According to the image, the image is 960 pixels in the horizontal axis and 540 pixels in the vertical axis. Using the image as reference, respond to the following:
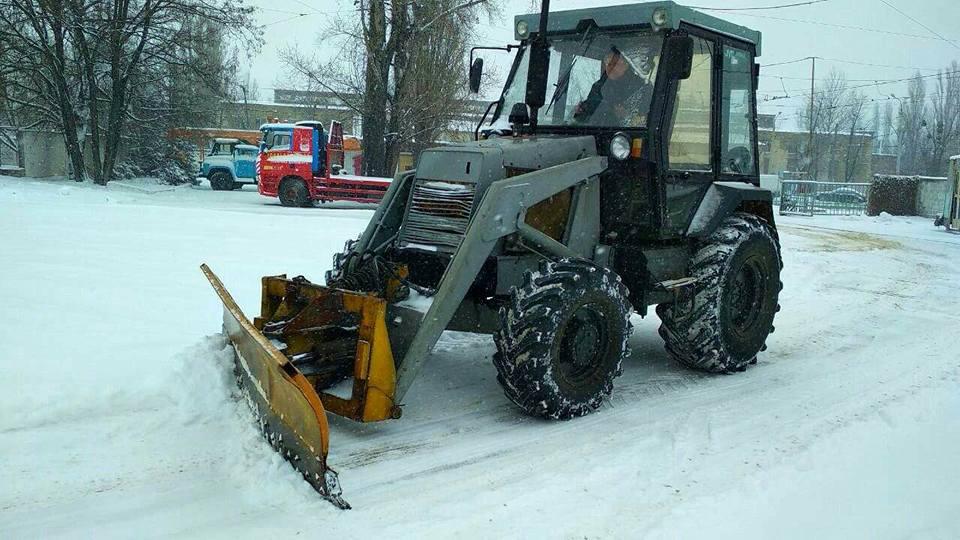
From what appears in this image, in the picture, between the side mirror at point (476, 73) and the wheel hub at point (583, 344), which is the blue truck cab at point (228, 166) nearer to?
the side mirror at point (476, 73)

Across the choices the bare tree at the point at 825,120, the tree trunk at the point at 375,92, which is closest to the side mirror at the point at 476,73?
the tree trunk at the point at 375,92

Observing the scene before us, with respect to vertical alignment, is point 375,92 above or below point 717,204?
above

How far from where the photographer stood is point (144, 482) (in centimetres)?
369

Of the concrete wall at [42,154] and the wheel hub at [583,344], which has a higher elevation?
the concrete wall at [42,154]

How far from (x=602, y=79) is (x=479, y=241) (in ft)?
6.13

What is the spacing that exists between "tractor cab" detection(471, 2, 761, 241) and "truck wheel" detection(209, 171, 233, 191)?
2845 cm

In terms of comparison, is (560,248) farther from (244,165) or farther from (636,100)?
(244,165)

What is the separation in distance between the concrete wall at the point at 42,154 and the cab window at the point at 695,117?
28897 millimetres

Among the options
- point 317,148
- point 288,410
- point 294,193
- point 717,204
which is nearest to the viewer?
point 288,410

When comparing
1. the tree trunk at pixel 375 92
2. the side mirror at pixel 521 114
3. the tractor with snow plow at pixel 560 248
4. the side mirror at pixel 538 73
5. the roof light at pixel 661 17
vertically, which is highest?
the tree trunk at pixel 375 92

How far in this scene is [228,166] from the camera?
3231 cm

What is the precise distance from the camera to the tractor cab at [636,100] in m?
5.35

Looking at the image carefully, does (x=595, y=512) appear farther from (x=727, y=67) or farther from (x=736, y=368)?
(x=727, y=67)

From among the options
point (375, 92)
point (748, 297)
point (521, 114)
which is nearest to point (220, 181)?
point (375, 92)
